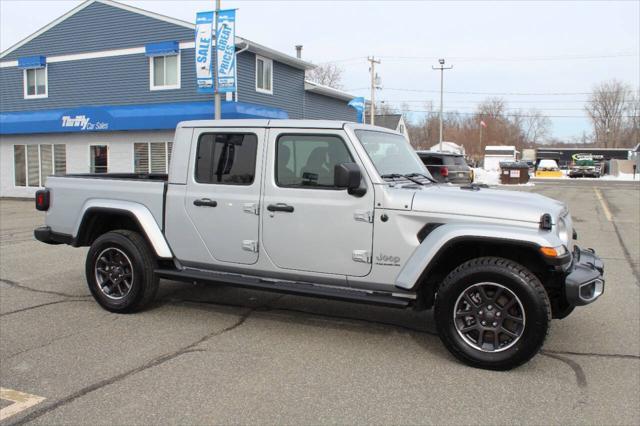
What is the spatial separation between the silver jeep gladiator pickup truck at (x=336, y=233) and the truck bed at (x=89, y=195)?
0.05 ft

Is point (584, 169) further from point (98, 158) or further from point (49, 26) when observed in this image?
point (49, 26)

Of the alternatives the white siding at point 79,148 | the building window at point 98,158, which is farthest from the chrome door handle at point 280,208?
the building window at point 98,158

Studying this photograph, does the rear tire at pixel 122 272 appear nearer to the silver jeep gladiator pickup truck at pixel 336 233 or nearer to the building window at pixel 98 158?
the silver jeep gladiator pickup truck at pixel 336 233

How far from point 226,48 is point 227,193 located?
1297 centimetres

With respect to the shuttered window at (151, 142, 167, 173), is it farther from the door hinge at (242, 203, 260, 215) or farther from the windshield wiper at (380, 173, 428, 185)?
the windshield wiper at (380, 173, 428, 185)

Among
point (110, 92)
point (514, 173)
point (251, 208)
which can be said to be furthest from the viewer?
point (514, 173)

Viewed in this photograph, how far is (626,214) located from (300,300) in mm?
14278

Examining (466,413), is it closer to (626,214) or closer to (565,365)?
(565,365)

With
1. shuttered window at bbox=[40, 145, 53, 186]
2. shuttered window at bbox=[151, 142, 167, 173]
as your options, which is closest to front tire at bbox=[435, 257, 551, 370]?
shuttered window at bbox=[151, 142, 167, 173]

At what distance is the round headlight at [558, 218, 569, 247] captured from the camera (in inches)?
175

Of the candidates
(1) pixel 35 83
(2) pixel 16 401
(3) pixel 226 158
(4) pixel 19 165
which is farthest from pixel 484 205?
(4) pixel 19 165

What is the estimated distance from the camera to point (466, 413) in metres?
3.60

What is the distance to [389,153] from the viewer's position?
17.3ft

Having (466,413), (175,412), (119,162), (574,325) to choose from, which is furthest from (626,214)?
(119,162)
